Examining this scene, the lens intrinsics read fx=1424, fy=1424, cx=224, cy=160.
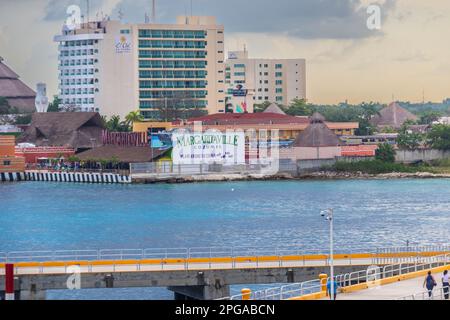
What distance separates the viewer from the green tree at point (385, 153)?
569ft

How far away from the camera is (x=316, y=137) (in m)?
171

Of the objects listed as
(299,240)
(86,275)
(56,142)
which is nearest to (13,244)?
(299,240)

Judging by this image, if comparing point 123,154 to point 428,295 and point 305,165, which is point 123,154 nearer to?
point 305,165

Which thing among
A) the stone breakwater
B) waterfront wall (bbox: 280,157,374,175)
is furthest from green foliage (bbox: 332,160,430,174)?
waterfront wall (bbox: 280,157,374,175)

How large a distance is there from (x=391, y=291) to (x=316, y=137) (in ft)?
404

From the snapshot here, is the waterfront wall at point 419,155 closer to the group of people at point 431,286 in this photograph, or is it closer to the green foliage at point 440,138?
the green foliage at point 440,138

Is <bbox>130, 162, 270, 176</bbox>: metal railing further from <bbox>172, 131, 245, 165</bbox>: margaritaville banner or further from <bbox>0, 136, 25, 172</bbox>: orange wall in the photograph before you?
<bbox>0, 136, 25, 172</bbox>: orange wall

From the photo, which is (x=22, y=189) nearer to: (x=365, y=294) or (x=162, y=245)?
(x=162, y=245)

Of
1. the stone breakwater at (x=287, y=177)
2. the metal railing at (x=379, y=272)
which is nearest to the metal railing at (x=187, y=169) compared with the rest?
the stone breakwater at (x=287, y=177)

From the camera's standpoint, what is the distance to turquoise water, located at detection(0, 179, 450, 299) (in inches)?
3543

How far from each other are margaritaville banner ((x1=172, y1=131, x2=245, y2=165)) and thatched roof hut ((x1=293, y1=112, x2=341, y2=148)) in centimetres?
845

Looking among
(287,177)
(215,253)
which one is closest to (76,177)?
(287,177)

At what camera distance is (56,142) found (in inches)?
7628

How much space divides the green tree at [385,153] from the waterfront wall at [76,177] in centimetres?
3123
